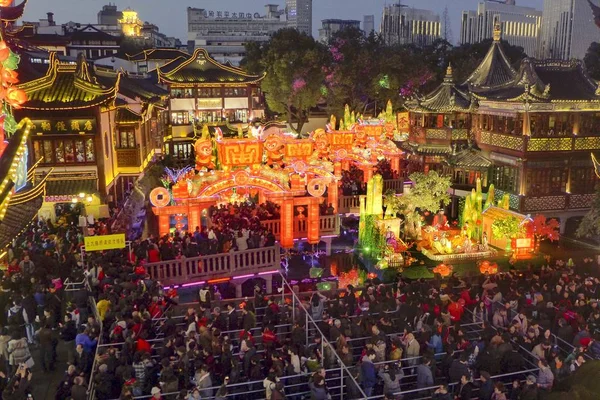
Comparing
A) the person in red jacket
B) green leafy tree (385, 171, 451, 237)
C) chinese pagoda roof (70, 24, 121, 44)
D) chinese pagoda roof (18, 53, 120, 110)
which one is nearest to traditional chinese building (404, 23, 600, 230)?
green leafy tree (385, 171, 451, 237)

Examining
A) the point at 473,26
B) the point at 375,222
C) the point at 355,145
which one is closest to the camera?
the point at 375,222

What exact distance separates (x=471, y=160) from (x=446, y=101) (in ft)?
17.8

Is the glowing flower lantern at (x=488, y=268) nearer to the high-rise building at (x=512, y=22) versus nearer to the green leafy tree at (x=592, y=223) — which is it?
the green leafy tree at (x=592, y=223)

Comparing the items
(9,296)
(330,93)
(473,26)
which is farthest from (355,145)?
(473,26)

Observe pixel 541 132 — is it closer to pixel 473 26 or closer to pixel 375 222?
pixel 375 222

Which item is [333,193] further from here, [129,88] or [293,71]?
[293,71]

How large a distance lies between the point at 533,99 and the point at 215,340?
63.7 ft

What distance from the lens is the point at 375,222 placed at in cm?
2367

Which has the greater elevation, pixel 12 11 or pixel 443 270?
pixel 12 11

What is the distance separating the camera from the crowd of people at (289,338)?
1137cm

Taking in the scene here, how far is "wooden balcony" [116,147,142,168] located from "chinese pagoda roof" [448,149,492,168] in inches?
664

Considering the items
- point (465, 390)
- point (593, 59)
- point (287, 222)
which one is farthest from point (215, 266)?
point (593, 59)

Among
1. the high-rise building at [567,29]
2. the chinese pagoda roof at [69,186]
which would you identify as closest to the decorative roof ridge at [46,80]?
the chinese pagoda roof at [69,186]

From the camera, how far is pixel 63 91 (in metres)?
26.4
